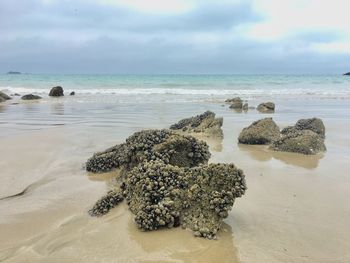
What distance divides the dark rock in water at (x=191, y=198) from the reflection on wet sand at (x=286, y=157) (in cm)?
298

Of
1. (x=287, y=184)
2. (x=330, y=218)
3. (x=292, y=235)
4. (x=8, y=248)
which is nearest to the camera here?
(x=8, y=248)

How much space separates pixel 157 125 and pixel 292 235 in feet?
25.3

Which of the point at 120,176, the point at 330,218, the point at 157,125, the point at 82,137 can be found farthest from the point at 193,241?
the point at 157,125

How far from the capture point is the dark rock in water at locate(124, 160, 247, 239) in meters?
3.87

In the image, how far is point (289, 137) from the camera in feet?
26.2

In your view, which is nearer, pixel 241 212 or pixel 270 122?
pixel 241 212

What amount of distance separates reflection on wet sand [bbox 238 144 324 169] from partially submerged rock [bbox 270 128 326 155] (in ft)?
0.47

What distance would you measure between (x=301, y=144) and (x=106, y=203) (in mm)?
4410

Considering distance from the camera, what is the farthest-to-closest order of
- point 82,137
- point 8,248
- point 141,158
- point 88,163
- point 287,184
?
1. point 82,137
2. point 88,163
3. point 287,184
4. point 141,158
5. point 8,248

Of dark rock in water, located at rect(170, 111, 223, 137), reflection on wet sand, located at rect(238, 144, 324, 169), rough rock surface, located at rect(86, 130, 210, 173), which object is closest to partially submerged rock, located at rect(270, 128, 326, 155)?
reflection on wet sand, located at rect(238, 144, 324, 169)

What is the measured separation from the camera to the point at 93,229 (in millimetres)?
3957

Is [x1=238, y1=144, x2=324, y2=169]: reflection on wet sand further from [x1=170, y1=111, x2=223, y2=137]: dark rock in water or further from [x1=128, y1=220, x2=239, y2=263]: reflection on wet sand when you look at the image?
[x1=128, y1=220, x2=239, y2=263]: reflection on wet sand

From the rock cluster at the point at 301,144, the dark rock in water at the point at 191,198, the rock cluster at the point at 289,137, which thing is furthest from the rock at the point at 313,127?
the dark rock in water at the point at 191,198

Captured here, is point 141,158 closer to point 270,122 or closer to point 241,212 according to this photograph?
point 241,212
